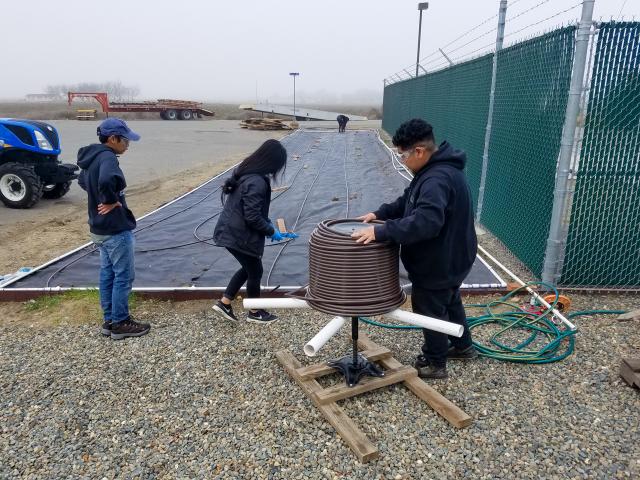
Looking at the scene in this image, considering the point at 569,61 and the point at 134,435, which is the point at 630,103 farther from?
the point at 134,435

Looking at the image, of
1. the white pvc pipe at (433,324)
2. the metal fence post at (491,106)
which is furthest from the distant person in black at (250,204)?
the metal fence post at (491,106)

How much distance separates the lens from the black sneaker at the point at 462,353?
3.59m

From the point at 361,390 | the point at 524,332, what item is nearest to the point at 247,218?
the point at 361,390

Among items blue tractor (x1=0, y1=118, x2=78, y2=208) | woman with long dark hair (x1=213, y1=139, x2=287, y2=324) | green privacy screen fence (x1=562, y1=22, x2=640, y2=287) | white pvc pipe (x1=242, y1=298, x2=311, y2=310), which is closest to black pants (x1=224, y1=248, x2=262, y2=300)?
woman with long dark hair (x1=213, y1=139, x2=287, y2=324)

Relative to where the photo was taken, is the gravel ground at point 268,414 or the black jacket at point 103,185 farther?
the black jacket at point 103,185

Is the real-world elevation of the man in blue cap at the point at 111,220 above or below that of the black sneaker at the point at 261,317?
above

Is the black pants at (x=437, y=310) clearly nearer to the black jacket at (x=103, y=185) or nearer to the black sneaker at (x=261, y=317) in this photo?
the black sneaker at (x=261, y=317)

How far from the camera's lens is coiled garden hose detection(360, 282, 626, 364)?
3.65 m

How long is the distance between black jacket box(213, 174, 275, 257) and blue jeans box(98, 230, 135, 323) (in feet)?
2.38

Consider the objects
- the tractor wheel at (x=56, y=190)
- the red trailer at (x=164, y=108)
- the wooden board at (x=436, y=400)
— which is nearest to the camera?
the wooden board at (x=436, y=400)

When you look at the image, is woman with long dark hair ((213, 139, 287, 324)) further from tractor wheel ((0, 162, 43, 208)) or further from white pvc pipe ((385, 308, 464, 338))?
tractor wheel ((0, 162, 43, 208))

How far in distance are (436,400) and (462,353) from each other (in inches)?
26.9

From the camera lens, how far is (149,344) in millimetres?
3920

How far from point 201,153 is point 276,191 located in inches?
399
